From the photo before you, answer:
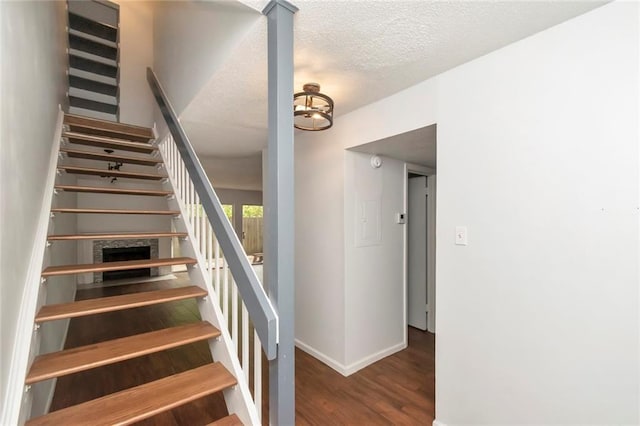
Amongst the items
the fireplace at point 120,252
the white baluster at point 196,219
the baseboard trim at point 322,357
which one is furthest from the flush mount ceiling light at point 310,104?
the fireplace at point 120,252

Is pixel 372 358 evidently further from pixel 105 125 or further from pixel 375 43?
pixel 105 125

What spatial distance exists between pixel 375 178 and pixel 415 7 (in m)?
1.70

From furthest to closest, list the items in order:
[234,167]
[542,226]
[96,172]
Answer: [234,167] → [96,172] → [542,226]

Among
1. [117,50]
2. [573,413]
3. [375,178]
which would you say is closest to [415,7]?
[375,178]

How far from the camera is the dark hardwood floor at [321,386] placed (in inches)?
80.6

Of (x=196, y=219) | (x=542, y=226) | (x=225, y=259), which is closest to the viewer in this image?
(x=542, y=226)

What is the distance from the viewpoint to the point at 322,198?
285cm

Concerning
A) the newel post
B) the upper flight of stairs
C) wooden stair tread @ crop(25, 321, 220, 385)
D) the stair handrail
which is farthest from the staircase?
the upper flight of stairs

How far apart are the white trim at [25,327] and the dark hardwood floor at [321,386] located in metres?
1.07

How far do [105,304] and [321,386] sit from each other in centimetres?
174

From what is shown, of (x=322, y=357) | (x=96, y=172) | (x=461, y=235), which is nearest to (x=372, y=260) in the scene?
(x=322, y=357)

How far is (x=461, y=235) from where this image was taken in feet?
5.79

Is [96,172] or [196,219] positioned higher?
[96,172]

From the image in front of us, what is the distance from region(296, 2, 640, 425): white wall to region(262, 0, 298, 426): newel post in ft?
3.51
